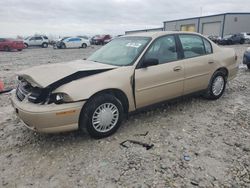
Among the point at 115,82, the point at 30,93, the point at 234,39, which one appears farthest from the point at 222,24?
the point at 30,93

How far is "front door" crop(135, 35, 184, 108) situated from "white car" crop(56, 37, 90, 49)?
86.9 feet

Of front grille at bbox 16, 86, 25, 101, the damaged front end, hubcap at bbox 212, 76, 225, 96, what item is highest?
the damaged front end

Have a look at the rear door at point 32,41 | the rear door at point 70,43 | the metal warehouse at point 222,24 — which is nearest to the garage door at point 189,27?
the metal warehouse at point 222,24

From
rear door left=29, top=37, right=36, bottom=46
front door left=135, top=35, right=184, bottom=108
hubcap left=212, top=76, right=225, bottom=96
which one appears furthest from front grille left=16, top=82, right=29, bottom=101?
rear door left=29, top=37, right=36, bottom=46

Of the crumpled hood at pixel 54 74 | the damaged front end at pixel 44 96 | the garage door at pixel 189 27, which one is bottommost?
the damaged front end at pixel 44 96

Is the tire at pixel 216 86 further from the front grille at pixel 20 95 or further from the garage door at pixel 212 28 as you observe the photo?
the garage door at pixel 212 28

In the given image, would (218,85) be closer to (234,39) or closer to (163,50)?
(163,50)

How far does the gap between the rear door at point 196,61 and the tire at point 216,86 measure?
0.56 feet

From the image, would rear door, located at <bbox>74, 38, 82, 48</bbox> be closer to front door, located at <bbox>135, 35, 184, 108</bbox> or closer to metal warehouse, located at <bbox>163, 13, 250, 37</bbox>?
metal warehouse, located at <bbox>163, 13, 250, 37</bbox>

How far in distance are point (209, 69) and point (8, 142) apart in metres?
3.99

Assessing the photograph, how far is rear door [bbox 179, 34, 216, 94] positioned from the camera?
175 inches

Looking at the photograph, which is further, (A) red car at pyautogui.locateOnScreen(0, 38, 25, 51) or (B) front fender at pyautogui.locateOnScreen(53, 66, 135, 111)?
(A) red car at pyautogui.locateOnScreen(0, 38, 25, 51)

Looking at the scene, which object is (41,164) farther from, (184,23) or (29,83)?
(184,23)

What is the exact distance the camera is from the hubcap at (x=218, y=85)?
16.7 feet
